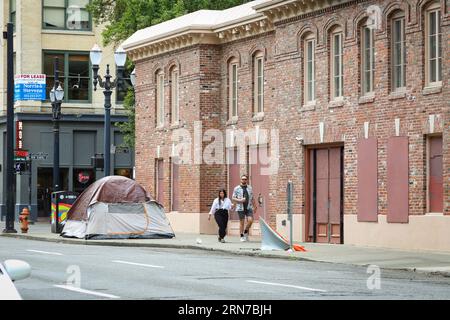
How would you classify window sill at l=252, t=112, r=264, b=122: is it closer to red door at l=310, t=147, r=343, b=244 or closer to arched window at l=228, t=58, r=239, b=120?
arched window at l=228, t=58, r=239, b=120

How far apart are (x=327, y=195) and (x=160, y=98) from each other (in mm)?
12599

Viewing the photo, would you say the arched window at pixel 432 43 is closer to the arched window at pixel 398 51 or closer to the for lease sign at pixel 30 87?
the arched window at pixel 398 51

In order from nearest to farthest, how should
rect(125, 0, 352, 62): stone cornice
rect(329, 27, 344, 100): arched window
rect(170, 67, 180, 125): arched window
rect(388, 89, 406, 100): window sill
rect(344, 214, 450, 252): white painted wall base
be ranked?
rect(344, 214, 450, 252): white painted wall base
rect(388, 89, 406, 100): window sill
rect(329, 27, 344, 100): arched window
rect(125, 0, 352, 62): stone cornice
rect(170, 67, 180, 125): arched window

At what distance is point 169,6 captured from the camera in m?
51.2

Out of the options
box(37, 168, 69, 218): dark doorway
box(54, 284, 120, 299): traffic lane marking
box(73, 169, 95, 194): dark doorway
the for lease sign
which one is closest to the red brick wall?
the for lease sign

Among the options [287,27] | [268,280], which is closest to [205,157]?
[287,27]

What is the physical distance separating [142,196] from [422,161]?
37.1 ft

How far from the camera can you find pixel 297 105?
3556 cm

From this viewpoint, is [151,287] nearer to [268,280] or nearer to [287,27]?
[268,280]

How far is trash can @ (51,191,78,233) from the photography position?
42.4 metres

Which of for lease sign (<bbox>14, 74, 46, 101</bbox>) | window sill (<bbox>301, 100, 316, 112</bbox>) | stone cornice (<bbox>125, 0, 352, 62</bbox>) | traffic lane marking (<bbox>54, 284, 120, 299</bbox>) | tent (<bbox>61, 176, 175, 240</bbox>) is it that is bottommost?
traffic lane marking (<bbox>54, 284, 120, 299</bbox>)

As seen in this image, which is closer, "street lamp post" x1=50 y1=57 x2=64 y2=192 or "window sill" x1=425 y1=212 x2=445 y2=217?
"window sill" x1=425 y1=212 x2=445 y2=217

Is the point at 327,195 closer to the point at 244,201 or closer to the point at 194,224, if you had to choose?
the point at 244,201
